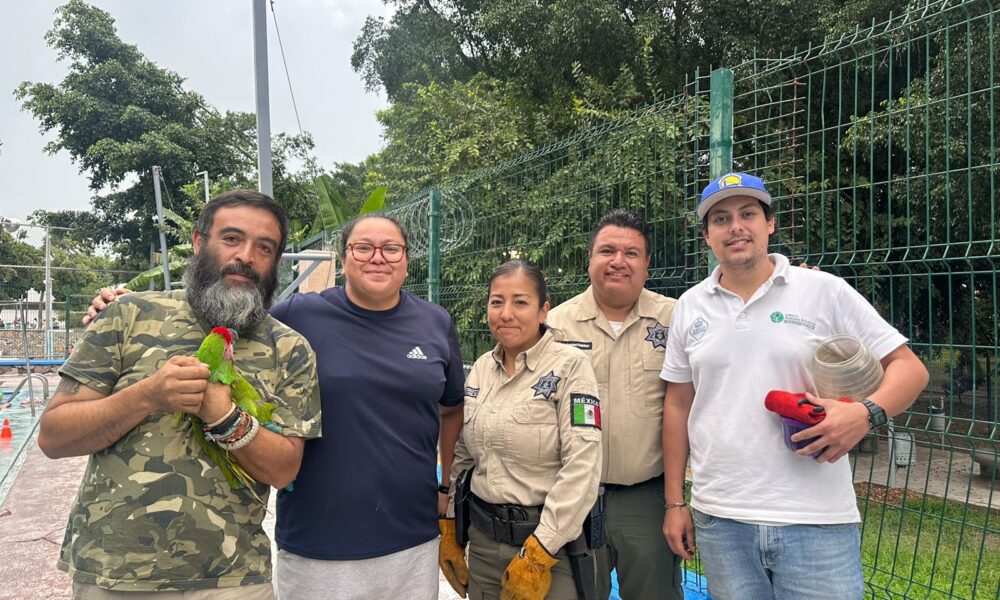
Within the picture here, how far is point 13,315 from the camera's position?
99.5ft

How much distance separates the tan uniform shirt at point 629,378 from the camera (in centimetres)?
255

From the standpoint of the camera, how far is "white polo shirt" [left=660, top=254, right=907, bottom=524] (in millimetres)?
2037

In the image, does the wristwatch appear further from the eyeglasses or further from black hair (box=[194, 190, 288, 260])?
black hair (box=[194, 190, 288, 260])

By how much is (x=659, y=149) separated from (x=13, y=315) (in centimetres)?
3581

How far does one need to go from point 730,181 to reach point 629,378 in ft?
2.88

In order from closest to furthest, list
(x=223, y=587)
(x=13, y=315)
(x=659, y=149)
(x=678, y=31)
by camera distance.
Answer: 1. (x=223, y=587)
2. (x=659, y=149)
3. (x=678, y=31)
4. (x=13, y=315)

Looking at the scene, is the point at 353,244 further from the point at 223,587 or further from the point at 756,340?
the point at 756,340

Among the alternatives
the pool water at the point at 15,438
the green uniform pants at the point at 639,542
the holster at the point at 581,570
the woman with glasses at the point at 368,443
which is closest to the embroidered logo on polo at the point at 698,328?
the green uniform pants at the point at 639,542

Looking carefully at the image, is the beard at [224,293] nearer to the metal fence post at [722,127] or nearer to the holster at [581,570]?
the holster at [581,570]

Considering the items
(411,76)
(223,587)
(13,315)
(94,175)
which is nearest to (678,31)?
(411,76)

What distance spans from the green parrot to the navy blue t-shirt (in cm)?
31

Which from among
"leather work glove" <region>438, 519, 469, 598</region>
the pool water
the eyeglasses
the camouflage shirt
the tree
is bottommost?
the pool water

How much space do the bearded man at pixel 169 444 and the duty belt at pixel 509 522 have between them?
0.72 m

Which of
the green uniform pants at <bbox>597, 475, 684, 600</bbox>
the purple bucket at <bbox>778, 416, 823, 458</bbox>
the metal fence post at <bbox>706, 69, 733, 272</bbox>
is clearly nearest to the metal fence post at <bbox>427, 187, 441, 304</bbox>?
the metal fence post at <bbox>706, 69, 733, 272</bbox>
